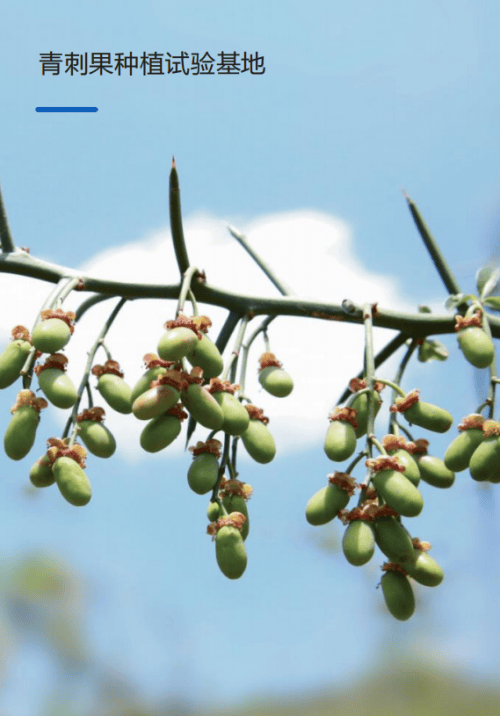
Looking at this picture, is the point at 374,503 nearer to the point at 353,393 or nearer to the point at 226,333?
the point at 353,393

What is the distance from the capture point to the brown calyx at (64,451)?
1.56m

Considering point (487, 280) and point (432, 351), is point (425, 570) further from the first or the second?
point (432, 351)

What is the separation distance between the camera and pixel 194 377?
147 cm

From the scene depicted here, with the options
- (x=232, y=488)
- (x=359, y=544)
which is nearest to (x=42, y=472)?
(x=232, y=488)

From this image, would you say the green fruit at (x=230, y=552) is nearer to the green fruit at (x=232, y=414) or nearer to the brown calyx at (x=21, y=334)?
the green fruit at (x=232, y=414)

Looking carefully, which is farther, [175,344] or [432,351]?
[432,351]

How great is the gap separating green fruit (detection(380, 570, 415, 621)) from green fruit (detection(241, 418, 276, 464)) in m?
0.30

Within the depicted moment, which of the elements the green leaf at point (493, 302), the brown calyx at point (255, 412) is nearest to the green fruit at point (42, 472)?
the brown calyx at point (255, 412)

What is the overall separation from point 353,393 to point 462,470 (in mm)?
274

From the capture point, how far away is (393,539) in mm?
1509

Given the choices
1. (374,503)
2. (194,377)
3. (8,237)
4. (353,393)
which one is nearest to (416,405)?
(353,393)

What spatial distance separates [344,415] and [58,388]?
1.62ft

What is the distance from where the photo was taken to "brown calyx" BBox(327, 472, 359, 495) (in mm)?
1561

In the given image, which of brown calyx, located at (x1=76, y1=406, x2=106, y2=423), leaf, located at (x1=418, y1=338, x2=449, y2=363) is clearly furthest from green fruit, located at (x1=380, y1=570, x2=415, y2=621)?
leaf, located at (x1=418, y1=338, x2=449, y2=363)
